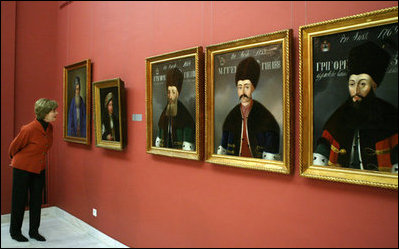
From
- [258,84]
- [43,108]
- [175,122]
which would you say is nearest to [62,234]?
[43,108]

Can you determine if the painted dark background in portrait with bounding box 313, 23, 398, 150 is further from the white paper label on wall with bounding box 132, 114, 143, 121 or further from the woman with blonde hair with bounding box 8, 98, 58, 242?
the woman with blonde hair with bounding box 8, 98, 58, 242

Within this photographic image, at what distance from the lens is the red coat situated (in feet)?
19.2

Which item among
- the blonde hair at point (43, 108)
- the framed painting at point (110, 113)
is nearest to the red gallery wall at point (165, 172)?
the framed painting at point (110, 113)

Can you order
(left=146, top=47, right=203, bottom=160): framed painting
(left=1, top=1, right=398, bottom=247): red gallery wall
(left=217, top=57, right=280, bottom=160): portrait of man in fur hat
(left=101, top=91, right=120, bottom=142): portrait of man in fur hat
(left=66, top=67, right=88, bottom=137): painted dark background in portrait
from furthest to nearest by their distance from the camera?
1. (left=66, top=67, right=88, bottom=137): painted dark background in portrait
2. (left=101, top=91, right=120, bottom=142): portrait of man in fur hat
3. (left=146, top=47, right=203, bottom=160): framed painting
4. (left=217, top=57, right=280, bottom=160): portrait of man in fur hat
5. (left=1, top=1, right=398, bottom=247): red gallery wall

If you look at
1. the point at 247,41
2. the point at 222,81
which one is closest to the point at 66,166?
the point at 222,81

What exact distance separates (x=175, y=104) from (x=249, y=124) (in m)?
1.25

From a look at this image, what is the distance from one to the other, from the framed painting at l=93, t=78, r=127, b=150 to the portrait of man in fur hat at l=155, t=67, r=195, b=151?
1.02 meters

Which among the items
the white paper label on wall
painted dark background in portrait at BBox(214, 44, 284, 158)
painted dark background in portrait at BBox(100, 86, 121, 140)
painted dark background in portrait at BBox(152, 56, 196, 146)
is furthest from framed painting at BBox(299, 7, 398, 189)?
painted dark background in portrait at BBox(100, 86, 121, 140)

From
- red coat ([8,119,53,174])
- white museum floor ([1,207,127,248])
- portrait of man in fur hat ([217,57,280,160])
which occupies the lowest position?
white museum floor ([1,207,127,248])

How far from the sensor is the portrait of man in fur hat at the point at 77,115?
6.55 metres

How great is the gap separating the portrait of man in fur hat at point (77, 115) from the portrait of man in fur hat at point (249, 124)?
3.90m

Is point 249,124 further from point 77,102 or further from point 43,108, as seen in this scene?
point 77,102

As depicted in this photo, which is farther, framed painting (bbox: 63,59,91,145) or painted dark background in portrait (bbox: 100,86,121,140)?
framed painting (bbox: 63,59,91,145)

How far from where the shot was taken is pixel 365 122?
255 cm
